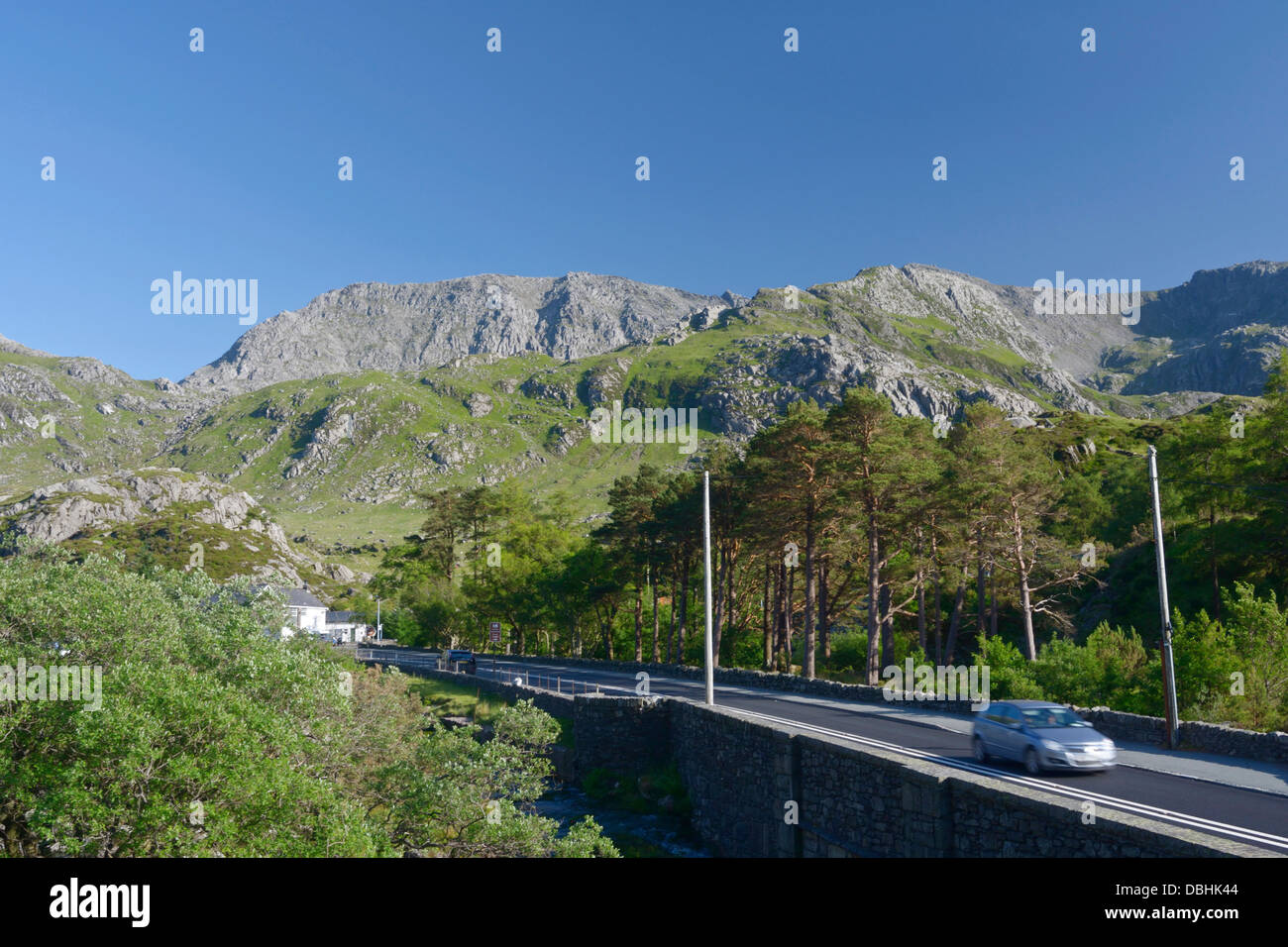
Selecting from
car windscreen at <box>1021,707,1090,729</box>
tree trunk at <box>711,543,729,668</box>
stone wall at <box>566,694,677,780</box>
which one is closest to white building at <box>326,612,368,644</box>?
tree trunk at <box>711,543,729,668</box>

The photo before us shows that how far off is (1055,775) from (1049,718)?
1120mm

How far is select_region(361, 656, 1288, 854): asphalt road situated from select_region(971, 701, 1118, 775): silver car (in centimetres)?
28

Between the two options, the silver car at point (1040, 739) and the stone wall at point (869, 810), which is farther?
the silver car at point (1040, 739)

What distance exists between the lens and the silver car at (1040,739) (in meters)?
15.3

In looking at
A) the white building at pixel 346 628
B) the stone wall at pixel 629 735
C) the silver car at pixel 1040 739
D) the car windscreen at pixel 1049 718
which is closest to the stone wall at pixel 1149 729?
the silver car at pixel 1040 739

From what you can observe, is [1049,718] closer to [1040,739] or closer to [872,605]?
[1040,739]

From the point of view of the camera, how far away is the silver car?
50.2ft

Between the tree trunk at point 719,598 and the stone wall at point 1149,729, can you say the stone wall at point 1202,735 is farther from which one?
the tree trunk at point 719,598

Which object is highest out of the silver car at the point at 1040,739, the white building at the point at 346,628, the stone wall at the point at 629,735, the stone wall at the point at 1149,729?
the silver car at the point at 1040,739

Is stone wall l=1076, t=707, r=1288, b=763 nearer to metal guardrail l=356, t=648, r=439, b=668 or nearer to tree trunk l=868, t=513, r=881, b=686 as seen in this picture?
tree trunk l=868, t=513, r=881, b=686

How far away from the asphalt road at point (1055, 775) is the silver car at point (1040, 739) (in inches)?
10.8

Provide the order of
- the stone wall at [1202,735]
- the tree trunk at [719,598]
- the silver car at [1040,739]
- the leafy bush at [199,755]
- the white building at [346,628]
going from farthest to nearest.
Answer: the white building at [346,628], the tree trunk at [719,598], the stone wall at [1202,735], the silver car at [1040,739], the leafy bush at [199,755]
